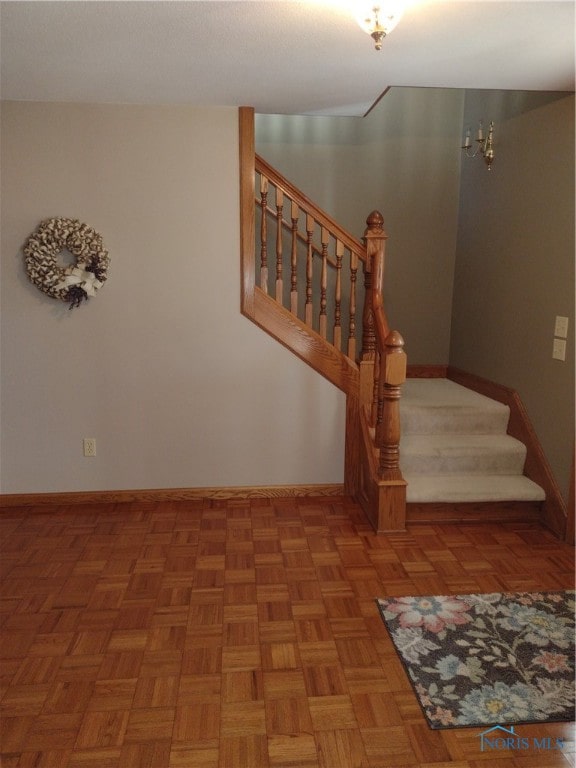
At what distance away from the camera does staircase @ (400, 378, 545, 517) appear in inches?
129

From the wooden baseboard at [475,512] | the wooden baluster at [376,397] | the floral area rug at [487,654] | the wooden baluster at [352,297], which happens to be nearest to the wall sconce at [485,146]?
the wooden baluster at [352,297]

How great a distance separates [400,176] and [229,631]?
3.47m

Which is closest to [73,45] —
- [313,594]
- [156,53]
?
[156,53]

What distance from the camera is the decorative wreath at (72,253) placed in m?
3.20

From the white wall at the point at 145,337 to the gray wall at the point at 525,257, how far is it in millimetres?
1131

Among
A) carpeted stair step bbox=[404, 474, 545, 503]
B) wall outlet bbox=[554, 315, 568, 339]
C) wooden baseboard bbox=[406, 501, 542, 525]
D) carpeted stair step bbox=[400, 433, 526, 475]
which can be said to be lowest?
wooden baseboard bbox=[406, 501, 542, 525]

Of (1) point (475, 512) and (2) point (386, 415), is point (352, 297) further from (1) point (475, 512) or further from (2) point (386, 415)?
(1) point (475, 512)

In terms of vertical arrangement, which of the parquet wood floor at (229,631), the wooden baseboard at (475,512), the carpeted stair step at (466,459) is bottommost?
the parquet wood floor at (229,631)

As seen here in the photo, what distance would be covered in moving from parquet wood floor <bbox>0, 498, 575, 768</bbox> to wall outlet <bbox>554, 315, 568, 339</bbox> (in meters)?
1.07

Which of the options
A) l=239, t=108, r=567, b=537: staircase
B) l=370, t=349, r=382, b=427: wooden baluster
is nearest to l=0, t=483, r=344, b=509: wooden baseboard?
l=239, t=108, r=567, b=537: staircase

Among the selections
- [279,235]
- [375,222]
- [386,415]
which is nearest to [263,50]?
[279,235]

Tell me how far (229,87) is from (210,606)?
245cm

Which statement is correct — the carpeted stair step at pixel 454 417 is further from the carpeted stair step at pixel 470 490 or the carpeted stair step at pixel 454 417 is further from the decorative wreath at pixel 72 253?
the decorative wreath at pixel 72 253

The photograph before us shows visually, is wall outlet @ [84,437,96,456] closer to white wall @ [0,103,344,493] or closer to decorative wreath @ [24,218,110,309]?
white wall @ [0,103,344,493]
